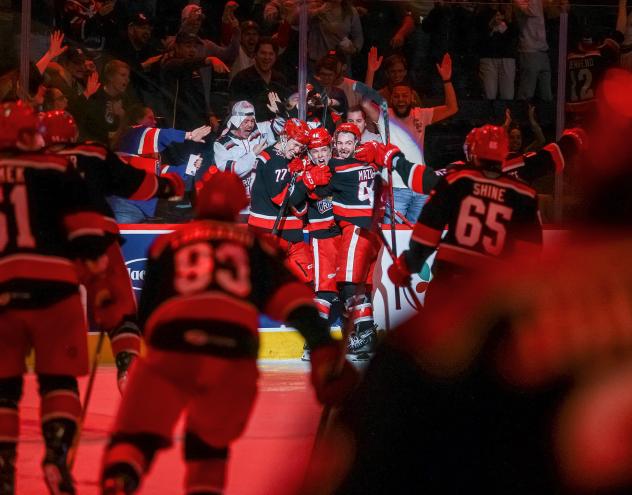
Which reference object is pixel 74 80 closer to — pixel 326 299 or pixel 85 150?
pixel 326 299

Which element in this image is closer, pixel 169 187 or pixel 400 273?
pixel 169 187

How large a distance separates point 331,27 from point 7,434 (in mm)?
5515

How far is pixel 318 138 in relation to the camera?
8812 millimetres

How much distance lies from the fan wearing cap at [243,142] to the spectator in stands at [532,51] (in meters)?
2.13

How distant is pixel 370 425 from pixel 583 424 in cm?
29

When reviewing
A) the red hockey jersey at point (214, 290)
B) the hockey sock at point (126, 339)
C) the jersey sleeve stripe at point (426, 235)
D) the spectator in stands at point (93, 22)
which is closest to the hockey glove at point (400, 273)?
the jersey sleeve stripe at point (426, 235)

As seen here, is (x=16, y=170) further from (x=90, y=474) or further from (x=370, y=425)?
(x=370, y=425)

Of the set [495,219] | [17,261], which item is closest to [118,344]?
[17,261]

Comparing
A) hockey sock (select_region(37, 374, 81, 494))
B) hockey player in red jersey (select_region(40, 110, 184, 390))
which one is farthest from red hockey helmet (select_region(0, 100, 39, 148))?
hockey sock (select_region(37, 374, 81, 494))

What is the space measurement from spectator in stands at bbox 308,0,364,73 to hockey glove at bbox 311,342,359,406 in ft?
18.3

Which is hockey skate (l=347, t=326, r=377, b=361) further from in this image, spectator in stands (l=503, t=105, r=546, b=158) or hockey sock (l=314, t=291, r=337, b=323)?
spectator in stands (l=503, t=105, r=546, b=158)

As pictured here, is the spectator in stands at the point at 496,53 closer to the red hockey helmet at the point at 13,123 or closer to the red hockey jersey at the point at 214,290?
the red hockey helmet at the point at 13,123

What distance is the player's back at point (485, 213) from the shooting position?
5.96 meters

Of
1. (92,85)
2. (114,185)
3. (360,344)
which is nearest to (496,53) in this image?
(360,344)
